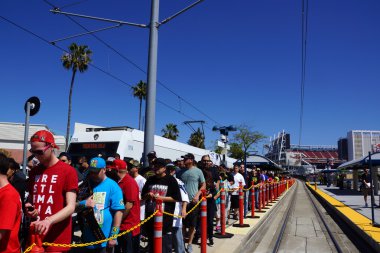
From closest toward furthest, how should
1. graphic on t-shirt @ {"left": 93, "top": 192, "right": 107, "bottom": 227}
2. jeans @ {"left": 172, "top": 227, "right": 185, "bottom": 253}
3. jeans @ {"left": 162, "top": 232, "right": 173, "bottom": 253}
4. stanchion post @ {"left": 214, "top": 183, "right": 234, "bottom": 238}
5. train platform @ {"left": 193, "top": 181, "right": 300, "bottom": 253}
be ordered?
1. graphic on t-shirt @ {"left": 93, "top": 192, "right": 107, "bottom": 227}
2. jeans @ {"left": 162, "top": 232, "right": 173, "bottom": 253}
3. jeans @ {"left": 172, "top": 227, "right": 185, "bottom": 253}
4. train platform @ {"left": 193, "top": 181, "right": 300, "bottom": 253}
5. stanchion post @ {"left": 214, "top": 183, "right": 234, "bottom": 238}

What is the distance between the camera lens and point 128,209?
442 centimetres

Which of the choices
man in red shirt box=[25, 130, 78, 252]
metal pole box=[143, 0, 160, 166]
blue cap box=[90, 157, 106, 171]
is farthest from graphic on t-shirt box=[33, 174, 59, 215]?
metal pole box=[143, 0, 160, 166]

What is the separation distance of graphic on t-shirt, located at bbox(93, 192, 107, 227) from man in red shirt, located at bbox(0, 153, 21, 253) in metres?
1.25

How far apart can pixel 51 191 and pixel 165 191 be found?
2.54 meters

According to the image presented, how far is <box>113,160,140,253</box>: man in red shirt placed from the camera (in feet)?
15.1

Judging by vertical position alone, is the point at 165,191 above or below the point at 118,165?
below

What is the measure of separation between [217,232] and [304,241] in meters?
2.23

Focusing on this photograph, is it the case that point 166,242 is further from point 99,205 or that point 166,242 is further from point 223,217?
point 223,217

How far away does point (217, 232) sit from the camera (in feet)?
29.6

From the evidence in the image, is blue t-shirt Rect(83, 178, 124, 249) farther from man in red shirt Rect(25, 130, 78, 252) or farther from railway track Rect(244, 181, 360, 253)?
railway track Rect(244, 181, 360, 253)

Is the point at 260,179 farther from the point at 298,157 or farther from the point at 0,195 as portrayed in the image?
the point at 298,157

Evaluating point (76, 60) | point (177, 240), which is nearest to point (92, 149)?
point (177, 240)

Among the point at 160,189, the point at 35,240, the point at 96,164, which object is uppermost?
the point at 96,164

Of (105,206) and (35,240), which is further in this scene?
(105,206)
